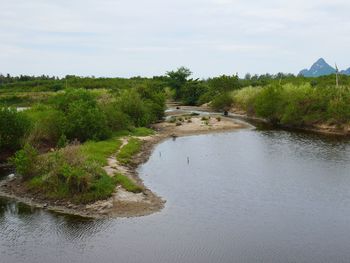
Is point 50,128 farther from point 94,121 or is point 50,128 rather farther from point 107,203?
point 107,203

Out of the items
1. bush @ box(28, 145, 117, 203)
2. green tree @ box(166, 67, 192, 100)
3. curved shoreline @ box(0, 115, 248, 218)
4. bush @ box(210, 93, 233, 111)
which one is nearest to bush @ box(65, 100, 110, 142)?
curved shoreline @ box(0, 115, 248, 218)

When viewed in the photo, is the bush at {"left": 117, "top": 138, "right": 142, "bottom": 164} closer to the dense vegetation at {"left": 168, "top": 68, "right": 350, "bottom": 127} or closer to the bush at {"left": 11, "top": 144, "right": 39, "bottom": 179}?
the bush at {"left": 11, "top": 144, "right": 39, "bottom": 179}

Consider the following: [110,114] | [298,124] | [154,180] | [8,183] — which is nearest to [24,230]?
[8,183]

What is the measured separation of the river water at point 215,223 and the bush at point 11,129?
16274mm

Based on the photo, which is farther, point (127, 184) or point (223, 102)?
point (223, 102)

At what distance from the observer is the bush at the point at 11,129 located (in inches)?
2205

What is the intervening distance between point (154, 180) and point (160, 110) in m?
57.8

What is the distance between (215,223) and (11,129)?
107ft

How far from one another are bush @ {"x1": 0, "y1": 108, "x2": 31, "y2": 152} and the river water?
1627 cm

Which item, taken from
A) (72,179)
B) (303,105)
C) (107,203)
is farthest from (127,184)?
(303,105)

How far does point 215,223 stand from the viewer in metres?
35.2

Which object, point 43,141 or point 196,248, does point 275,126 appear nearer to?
point 43,141

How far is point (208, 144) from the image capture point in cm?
7300

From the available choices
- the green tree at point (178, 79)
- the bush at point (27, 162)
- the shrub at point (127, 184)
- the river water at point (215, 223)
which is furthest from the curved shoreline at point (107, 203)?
the green tree at point (178, 79)
